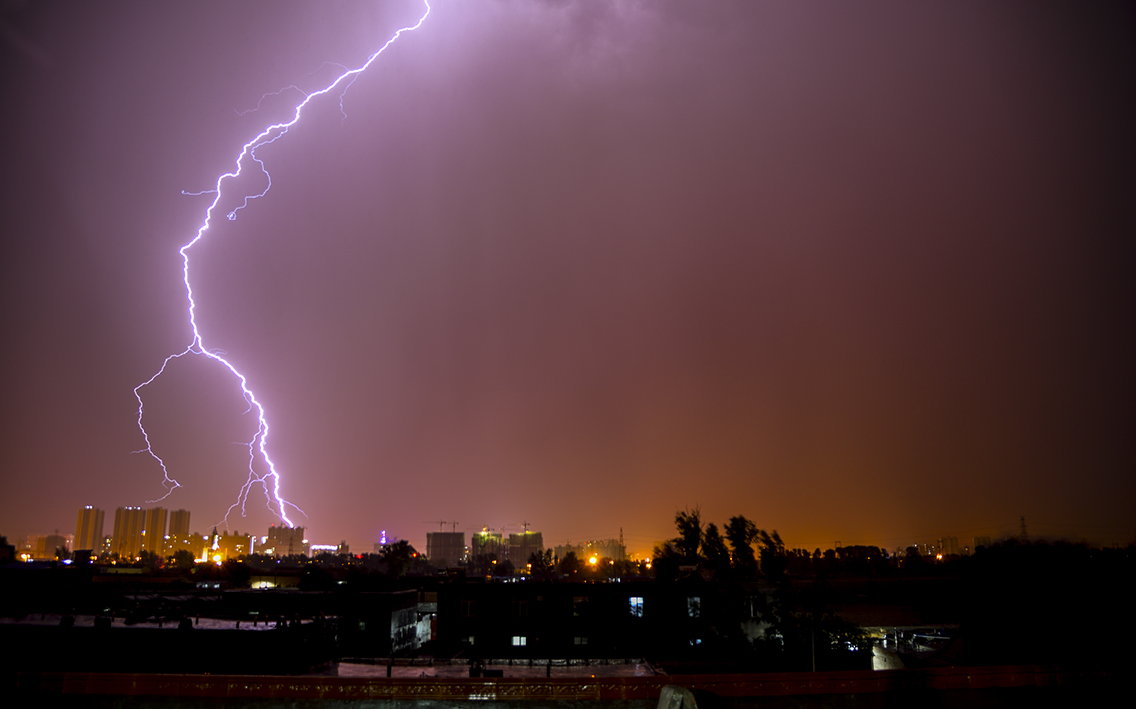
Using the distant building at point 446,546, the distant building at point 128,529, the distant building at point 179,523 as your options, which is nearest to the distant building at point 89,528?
the distant building at point 128,529

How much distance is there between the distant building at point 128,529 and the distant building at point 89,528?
504 cm

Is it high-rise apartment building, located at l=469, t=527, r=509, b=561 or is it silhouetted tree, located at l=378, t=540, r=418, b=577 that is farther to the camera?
high-rise apartment building, located at l=469, t=527, r=509, b=561

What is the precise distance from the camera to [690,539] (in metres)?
61.6

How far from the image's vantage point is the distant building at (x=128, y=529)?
477ft

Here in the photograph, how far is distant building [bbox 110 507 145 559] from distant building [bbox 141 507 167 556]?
947 mm

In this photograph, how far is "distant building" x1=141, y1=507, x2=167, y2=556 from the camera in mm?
147250

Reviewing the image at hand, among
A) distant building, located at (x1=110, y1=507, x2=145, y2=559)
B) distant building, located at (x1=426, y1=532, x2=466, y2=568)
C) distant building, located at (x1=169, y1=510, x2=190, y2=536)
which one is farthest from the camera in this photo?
distant building, located at (x1=426, y1=532, x2=466, y2=568)

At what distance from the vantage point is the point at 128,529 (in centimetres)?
14838

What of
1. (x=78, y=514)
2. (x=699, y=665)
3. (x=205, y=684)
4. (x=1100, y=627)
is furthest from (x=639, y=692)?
(x=78, y=514)

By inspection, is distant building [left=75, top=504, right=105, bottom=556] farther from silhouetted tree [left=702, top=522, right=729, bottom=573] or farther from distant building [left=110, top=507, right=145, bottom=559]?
silhouetted tree [left=702, top=522, right=729, bottom=573]

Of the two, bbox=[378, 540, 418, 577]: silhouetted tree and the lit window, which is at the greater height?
the lit window

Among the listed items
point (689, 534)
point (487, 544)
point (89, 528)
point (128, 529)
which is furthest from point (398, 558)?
point (89, 528)

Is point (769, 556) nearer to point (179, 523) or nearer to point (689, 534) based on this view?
point (689, 534)

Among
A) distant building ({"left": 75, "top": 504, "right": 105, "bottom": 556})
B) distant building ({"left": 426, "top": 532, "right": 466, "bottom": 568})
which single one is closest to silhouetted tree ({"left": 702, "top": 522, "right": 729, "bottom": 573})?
distant building ({"left": 426, "top": 532, "right": 466, "bottom": 568})
